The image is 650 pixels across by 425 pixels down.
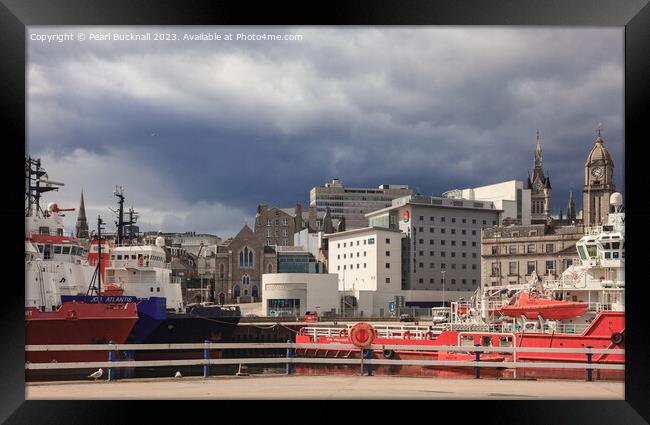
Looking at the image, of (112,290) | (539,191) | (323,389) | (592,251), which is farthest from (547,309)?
(539,191)

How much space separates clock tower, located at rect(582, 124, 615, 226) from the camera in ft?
143

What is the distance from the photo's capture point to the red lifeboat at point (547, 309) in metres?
18.4

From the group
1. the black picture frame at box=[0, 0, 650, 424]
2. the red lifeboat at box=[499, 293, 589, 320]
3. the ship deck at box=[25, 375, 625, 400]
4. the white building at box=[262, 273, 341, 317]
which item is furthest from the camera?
the white building at box=[262, 273, 341, 317]

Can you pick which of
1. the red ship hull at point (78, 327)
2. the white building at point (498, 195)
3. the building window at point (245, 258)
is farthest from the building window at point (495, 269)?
the red ship hull at point (78, 327)

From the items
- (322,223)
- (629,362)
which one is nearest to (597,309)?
(629,362)

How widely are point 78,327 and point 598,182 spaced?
33.6 meters

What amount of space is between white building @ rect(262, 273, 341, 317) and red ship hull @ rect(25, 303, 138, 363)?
17308 millimetres

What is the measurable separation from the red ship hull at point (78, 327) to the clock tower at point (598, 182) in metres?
29.9

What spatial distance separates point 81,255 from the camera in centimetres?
2567

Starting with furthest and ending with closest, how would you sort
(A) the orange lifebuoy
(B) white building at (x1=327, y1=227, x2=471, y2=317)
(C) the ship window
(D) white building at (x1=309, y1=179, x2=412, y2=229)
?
1. (D) white building at (x1=309, y1=179, x2=412, y2=229)
2. (B) white building at (x1=327, y1=227, x2=471, y2=317)
3. (C) the ship window
4. (A) the orange lifebuoy

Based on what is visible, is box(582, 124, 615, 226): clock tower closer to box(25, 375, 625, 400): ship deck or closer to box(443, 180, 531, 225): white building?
box(443, 180, 531, 225): white building

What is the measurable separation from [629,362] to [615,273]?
37.2 feet

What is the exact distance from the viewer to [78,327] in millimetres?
22719

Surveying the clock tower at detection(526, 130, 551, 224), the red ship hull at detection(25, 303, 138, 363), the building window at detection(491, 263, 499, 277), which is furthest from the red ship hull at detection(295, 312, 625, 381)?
Result: the clock tower at detection(526, 130, 551, 224)
